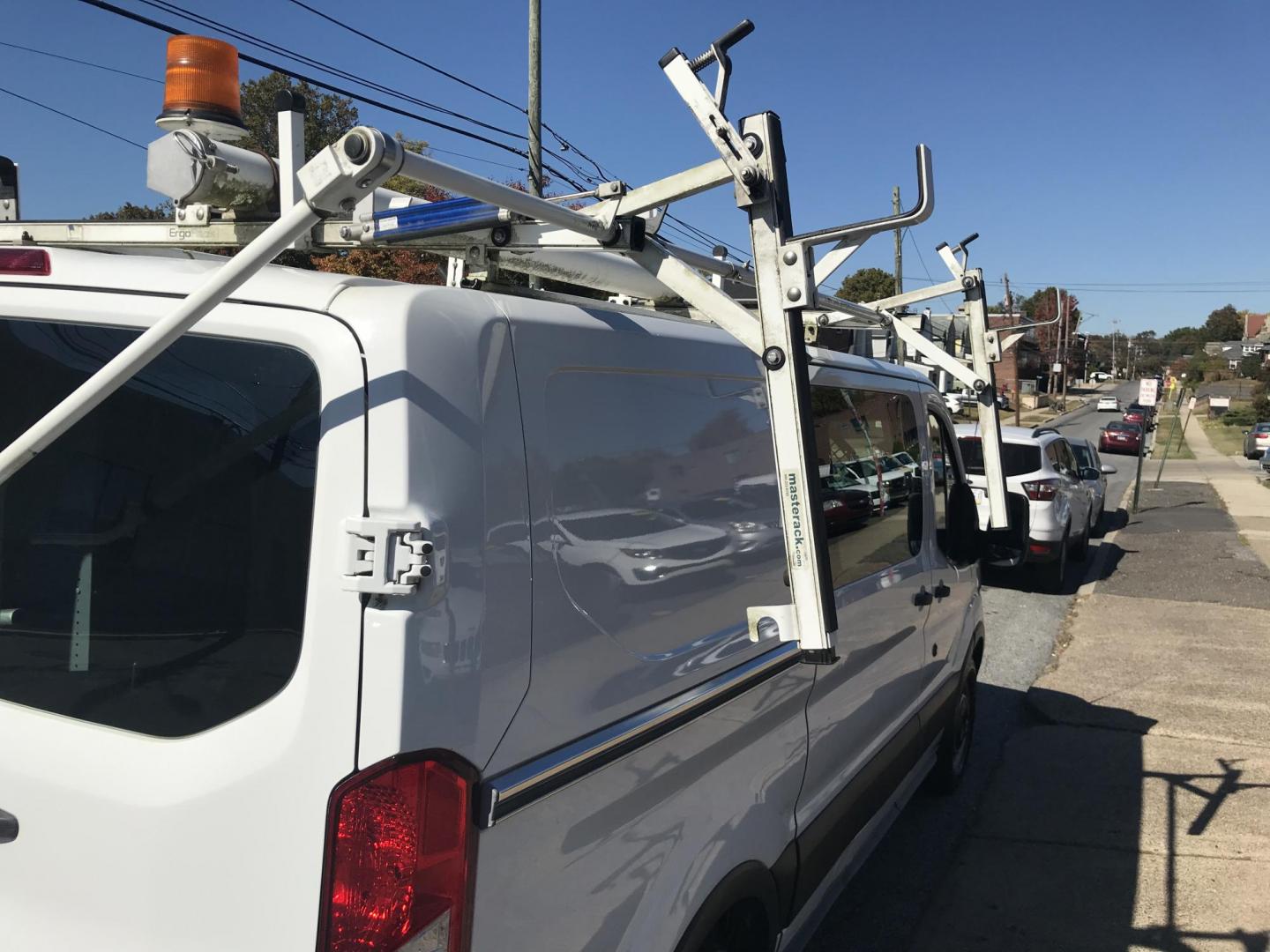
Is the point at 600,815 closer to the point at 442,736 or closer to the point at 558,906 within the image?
the point at 558,906

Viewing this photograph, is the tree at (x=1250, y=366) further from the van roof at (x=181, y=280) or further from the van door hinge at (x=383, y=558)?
the van door hinge at (x=383, y=558)

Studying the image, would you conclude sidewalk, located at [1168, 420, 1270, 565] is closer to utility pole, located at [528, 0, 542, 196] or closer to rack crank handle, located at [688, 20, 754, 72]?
utility pole, located at [528, 0, 542, 196]

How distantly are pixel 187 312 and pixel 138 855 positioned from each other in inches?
33.0

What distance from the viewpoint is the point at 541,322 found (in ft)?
6.22

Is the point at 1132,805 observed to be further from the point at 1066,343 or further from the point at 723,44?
the point at 1066,343

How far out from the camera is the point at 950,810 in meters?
5.29

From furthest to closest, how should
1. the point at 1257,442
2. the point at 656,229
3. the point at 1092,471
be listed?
the point at 1257,442 → the point at 1092,471 → the point at 656,229

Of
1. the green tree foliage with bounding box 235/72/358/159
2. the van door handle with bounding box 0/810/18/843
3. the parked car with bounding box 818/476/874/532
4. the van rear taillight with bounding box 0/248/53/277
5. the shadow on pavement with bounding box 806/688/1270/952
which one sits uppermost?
the green tree foliage with bounding box 235/72/358/159

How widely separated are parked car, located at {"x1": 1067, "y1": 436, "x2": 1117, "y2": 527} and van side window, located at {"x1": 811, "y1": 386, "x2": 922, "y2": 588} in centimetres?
1133

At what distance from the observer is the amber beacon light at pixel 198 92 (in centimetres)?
232

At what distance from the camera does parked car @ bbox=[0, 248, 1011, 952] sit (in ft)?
4.99

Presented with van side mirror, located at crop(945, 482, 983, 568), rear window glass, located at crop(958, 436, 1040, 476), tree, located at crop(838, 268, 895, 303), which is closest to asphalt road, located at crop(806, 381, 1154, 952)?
rear window glass, located at crop(958, 436, 1040, 476)

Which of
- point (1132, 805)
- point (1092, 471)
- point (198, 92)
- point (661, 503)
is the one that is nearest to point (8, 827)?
point (661, 503)

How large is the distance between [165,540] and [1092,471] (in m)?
15.2
